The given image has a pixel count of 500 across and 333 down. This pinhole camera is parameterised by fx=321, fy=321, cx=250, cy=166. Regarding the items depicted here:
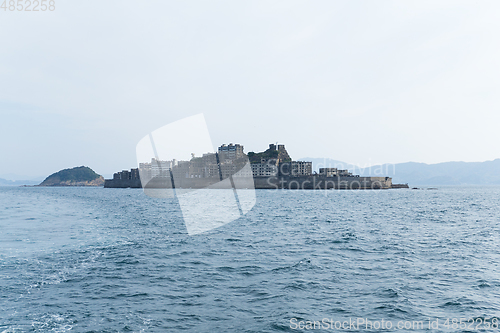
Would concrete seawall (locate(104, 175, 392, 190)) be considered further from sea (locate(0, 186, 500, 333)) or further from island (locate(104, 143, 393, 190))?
sea (locate(0, 186, 500, 333))

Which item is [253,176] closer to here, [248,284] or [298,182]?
[298,182]

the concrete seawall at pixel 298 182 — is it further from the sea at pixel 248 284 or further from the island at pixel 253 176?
the sea at pixel 248 284

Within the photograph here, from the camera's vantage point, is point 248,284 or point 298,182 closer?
point 248,284

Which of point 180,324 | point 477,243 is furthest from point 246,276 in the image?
point 477,243

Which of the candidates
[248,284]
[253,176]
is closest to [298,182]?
[253,176]

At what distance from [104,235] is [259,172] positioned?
159 m

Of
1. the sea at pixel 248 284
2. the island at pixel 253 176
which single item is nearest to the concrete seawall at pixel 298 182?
the island at pixel 253 176

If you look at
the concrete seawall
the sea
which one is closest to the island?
the concrete seawall

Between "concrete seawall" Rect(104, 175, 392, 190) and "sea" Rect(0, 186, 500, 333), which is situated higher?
"concrete seawall" Rect(104, 175, 392, 190)

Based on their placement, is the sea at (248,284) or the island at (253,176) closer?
the sea at (248,284)

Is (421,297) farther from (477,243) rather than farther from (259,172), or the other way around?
(259,172)

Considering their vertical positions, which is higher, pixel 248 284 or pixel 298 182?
pixel 298 182

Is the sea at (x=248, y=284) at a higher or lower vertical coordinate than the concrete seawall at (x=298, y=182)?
lower

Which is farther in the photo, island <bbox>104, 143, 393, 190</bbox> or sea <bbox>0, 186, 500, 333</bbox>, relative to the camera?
island <bbox>104, 143, 393, 190</bbox>
